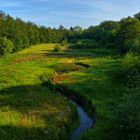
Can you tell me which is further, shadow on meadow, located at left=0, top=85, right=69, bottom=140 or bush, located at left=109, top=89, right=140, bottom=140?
shadow on meadow, located at left=0, top=85, right=69, bottom=140

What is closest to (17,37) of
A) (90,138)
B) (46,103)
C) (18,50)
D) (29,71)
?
(18,50)

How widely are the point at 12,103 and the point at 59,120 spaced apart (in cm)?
715

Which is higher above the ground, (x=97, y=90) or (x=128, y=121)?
(x=128, y=121)

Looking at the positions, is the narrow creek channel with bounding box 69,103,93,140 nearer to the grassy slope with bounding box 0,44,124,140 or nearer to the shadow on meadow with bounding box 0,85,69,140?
the shadow on meadow with bounding box 0,85,69,140

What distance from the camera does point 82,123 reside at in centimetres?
4303

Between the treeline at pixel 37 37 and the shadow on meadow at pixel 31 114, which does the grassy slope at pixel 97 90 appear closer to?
the shadow on meadow at pixel 31 114

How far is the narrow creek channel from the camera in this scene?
3852 cm

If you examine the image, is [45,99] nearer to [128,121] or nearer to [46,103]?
[46,103]

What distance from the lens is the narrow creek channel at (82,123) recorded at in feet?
126

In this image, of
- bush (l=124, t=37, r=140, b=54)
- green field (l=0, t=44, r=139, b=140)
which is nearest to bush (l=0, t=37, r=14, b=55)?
bush (l=124, t=37, r=140, b=54)

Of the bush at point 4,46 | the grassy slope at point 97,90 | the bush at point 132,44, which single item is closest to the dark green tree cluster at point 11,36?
the bush at point 4,46

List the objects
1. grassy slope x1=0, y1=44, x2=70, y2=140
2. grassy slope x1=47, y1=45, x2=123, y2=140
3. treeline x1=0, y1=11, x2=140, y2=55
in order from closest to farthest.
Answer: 1. grassy slope x1=0, y1=44, x2=70, y2=140
2. grassy slope x1=47, y1=45, x2=123, y2=140
3. treeline x1=0, y1=11, x2=140, y2=55

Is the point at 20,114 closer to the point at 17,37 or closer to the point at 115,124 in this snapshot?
the point at 115,124

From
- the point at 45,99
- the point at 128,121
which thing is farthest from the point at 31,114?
the point at 128,121
